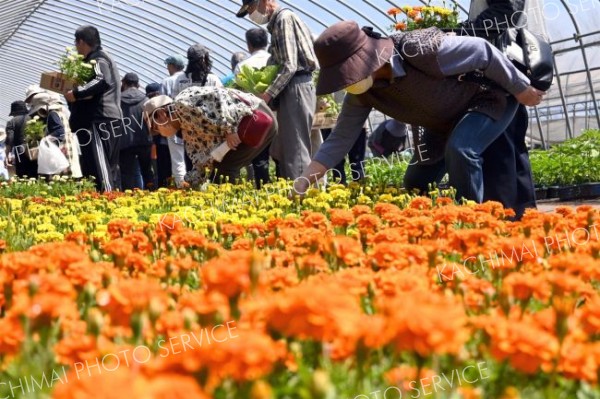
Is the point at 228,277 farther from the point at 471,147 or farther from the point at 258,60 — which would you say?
the point at 258,60

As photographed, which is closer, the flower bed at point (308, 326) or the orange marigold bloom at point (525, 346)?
the flower bed at point (308, 326)

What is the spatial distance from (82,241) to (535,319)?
1667mm

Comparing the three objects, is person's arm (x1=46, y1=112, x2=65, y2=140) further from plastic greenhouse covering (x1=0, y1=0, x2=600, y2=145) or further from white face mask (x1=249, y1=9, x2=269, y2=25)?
plastic greenhouse covering (x1=0, y1=0, x2=600, y2=145)

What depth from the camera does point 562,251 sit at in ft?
7.38

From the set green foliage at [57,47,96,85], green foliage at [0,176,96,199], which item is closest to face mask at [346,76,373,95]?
green foliage at [57,47,96,85]

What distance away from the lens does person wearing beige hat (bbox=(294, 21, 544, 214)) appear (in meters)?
3.64

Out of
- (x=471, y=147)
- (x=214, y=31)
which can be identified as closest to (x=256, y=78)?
(x=471, y=147)

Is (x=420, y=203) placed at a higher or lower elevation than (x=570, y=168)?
higher

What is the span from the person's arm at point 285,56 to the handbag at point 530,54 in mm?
1764

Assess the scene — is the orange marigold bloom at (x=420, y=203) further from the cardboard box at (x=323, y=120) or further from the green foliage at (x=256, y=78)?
the cardboard box at (x=323, y=120)

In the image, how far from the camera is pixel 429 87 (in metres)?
3.97

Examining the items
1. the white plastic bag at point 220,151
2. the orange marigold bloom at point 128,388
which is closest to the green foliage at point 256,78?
the white plastic bag at point 220,151

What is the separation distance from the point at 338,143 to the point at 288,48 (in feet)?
5.96

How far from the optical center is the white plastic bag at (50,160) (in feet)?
28.1
